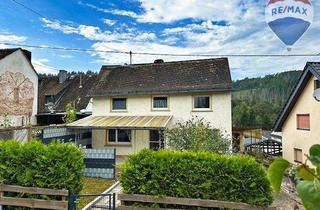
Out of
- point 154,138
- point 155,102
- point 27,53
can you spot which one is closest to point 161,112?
point 155,102

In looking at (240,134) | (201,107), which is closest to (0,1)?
(201,107)

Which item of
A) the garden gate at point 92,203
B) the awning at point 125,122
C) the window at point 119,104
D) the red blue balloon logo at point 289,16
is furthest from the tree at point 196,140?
the red blue balloon logo at point 289,16

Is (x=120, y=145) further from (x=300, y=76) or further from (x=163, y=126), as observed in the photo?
(x=300, y=76)

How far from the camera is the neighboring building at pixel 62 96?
35.7 metres

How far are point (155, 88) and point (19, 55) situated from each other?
1584 centimetres

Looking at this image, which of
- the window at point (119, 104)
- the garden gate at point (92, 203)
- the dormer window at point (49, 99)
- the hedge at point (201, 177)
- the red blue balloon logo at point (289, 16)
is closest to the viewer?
the red blue balloon logo at point (289, 16)

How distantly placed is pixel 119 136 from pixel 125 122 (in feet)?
9.67

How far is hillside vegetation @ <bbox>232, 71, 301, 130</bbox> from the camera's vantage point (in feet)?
230

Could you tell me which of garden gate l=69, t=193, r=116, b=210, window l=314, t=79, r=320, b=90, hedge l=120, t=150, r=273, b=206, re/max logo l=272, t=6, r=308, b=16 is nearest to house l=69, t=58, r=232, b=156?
window l=314, t=79, r=320, b=90

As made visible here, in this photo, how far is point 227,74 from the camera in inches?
1042

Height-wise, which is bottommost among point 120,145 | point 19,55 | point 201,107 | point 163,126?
point 120,145

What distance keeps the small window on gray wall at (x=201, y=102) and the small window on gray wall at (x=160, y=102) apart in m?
2.69

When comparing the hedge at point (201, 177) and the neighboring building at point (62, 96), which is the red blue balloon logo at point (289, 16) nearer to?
the hedge at point (201, 177)

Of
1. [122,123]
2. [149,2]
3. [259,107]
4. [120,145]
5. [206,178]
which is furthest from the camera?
[259,107]
